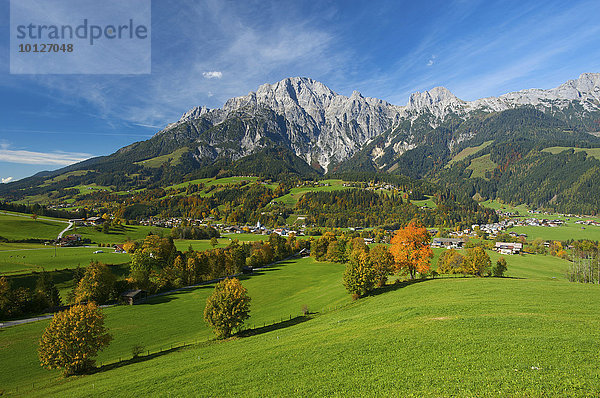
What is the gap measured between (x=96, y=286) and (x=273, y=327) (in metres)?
51.9

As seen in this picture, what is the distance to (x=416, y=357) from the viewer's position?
807 inches

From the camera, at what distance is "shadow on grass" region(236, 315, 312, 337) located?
44.6m

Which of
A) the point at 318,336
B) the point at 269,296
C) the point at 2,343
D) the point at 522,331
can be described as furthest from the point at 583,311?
the point at 2,343

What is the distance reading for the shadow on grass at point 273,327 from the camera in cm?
4457

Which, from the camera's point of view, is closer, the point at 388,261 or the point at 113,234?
the point at 388,261

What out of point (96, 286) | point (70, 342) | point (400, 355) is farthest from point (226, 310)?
point (96, 286)

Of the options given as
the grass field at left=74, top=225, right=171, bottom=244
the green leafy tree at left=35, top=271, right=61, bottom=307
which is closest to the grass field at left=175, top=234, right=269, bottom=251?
the grass field at left=74, top=225, right=171, bottom=244

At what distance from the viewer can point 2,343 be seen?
44344 mm

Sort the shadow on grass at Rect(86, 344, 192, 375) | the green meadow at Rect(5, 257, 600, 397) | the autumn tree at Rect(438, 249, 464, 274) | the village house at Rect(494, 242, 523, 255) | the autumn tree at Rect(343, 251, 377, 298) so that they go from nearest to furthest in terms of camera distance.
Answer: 1. the green meadow at Rect(5, 257, 600, 397)
2. the shadow on grass at Rect(86, 344, 192, 375)
3. the autumn tree at Rect(343, 251, 377, 298)
4. the autumn tree at Rect(438, 249, 464, 274)
5. the village house at Rect(494, 242, 523, 255)

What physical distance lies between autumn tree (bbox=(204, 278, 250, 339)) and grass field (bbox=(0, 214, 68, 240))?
126 meters

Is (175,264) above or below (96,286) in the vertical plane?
above

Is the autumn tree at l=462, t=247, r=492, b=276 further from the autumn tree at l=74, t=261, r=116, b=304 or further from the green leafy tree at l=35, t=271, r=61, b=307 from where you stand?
the green leafy tree at l=35, t=271, r=61, b=307

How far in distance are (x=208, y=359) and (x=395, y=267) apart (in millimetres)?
46092

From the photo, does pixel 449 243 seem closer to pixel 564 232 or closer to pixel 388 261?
pixel 564 232
